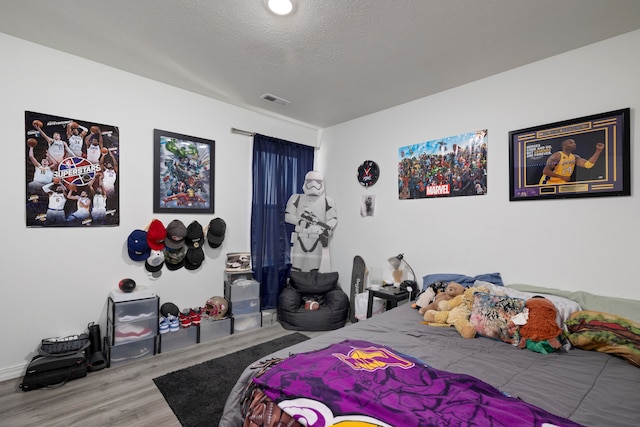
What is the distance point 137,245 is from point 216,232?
29.5 inches

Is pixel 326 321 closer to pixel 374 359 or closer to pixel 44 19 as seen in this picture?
pixel 374 359

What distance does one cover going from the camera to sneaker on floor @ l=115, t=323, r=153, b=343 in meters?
2.51

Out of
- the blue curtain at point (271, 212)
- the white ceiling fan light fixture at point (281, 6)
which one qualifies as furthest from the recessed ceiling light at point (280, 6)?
the blue curtain at point (271, 212)

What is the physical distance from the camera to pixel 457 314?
218 cm

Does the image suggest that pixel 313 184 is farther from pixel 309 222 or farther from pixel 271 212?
pixel 271 212

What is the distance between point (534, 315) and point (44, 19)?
12.8 ft

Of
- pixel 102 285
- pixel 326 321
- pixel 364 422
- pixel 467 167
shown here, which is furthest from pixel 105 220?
pixel 467 167

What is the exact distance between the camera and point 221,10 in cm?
187

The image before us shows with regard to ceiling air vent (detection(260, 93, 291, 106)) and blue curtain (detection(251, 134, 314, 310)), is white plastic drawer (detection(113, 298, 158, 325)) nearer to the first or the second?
blue curtain (detection(251, 134, 314, 310))

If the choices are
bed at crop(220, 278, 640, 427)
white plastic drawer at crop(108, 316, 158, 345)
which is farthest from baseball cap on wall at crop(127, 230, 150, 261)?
bed at crop(220, 278, 640, 427)

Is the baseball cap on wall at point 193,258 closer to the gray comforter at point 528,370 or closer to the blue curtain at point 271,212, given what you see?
the blue curtain at point 271,212

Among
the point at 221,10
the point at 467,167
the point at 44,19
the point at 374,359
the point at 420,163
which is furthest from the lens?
the point at 420,163

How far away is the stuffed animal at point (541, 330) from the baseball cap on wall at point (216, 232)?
282 centimetres

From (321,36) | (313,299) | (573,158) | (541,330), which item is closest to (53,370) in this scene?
(313,299)
